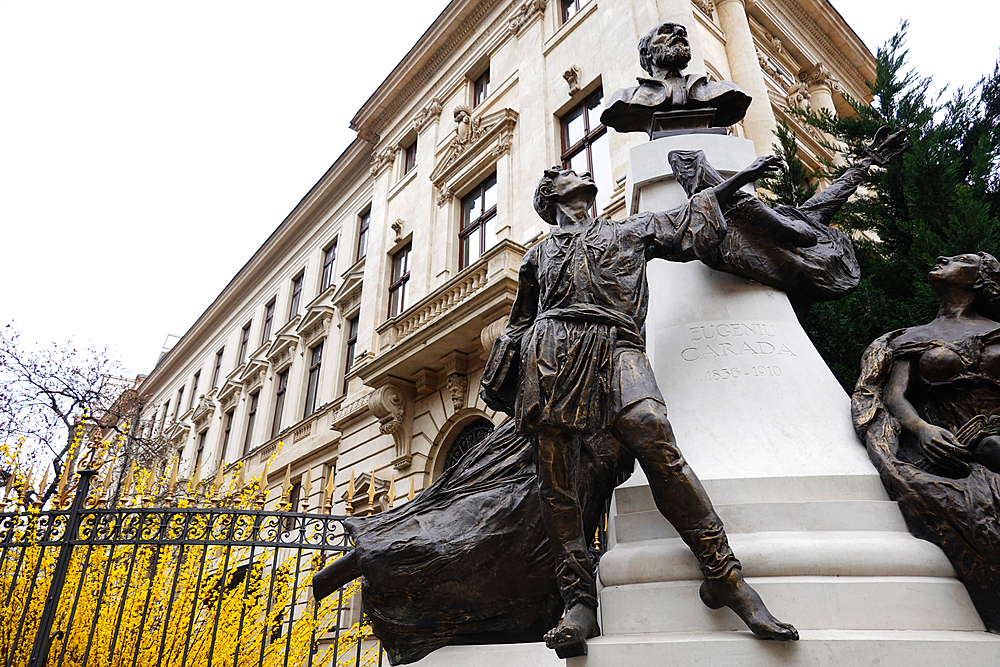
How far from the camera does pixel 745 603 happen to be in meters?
1.84

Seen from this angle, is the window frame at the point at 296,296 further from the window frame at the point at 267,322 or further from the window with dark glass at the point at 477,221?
the window with dark glass at the point at 477,221

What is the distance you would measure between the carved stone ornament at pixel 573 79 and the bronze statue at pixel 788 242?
35.9 feet

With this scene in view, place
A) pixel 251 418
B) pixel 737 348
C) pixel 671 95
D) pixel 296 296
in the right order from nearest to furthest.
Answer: pixel 737 348
pixel 671 95
pixel 251 418
pixel 296 296

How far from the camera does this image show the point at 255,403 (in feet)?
76.8

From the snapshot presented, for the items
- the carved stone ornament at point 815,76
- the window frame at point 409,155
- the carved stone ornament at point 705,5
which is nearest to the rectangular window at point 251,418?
the window frame at point 409,155

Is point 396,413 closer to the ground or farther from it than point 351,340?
closer to the ground

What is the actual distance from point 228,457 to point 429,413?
44.9 feet

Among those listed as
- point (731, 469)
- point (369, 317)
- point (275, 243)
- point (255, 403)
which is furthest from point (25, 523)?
point (275, 243)

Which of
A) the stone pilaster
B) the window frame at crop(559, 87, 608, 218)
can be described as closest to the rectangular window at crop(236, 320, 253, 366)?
the window frame at crop(559, 87, 608, 218)

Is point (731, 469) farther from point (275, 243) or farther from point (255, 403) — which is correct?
point (275, 243)

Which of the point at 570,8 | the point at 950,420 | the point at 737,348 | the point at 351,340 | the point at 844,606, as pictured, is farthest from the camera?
the point at 351,340

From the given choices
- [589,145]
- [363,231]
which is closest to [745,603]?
[589,145]

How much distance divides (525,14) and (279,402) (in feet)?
45.8

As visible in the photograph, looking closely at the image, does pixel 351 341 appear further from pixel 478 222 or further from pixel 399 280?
pixel 478 222
